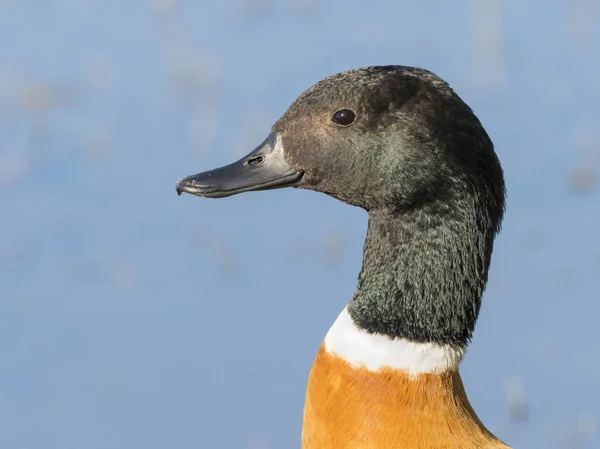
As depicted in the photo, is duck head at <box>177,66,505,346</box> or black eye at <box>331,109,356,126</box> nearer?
duck head at <box>177,66,505,346</box>

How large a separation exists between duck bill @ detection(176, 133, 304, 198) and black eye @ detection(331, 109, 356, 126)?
0.71 ft

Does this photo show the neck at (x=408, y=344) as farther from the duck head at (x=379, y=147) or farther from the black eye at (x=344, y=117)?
the black eye at (x=344, y=117)

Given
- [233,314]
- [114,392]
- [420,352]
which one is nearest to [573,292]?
[233,314]

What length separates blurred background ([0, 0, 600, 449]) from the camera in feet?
20.1

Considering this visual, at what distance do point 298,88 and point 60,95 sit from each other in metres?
1.41

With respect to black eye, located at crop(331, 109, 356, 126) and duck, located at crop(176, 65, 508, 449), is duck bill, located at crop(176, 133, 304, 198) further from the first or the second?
black eye, located at crop(331, 109, 356, 126)

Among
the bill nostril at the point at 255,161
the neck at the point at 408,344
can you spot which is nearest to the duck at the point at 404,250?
the neck at the point at 408,344

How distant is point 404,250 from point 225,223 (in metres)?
3.44

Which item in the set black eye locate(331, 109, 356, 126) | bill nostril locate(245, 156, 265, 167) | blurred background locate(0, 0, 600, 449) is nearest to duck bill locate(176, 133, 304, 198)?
bill nostril locate(245, 156, 265, 167)

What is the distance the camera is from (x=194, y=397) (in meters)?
6.13

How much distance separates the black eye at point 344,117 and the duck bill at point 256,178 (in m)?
0.22

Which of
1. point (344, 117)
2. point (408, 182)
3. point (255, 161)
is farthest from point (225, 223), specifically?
point (408, 182)

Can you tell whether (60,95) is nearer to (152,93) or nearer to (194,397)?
(152,93)

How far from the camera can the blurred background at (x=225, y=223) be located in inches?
241
